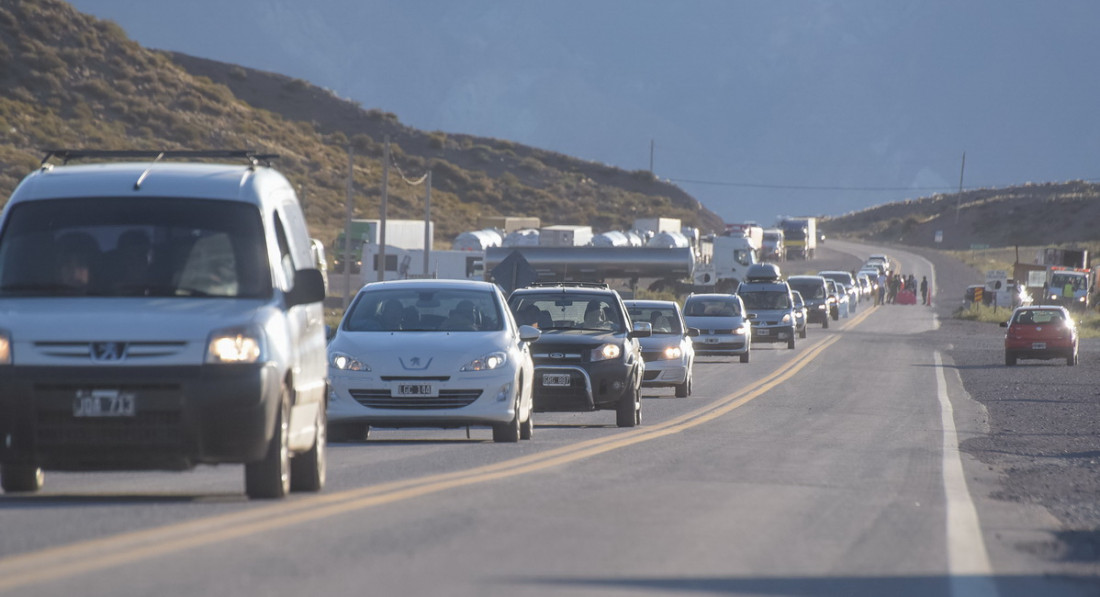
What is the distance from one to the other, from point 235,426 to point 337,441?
6607 mm

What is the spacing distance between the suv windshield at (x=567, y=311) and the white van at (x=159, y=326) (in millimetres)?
8392

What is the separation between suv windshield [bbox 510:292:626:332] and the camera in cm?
1927

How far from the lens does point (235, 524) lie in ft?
29.5

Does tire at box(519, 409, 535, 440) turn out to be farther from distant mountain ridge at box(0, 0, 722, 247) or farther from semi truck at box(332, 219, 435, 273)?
semi truck at box(332, 219, 435, 273)

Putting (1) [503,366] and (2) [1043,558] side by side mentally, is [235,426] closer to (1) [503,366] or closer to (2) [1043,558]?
(2) [1043,558]

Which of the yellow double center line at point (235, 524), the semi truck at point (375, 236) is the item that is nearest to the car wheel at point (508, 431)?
the yellow double center line at point (235, 524)

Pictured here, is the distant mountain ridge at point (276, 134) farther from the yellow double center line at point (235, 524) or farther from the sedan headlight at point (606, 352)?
the yellow double center line at point (235, 524)

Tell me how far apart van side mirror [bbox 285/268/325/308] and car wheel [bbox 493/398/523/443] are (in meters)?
5.08

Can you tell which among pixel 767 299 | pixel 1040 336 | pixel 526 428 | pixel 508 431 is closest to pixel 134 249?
pixel 508 431

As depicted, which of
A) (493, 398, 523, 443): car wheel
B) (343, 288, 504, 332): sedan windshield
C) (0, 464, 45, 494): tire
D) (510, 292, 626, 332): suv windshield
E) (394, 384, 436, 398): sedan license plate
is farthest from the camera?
(510, 292, 626, 332): suv windshield

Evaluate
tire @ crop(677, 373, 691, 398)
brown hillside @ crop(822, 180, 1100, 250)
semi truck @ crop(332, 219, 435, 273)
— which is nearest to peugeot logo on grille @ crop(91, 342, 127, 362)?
tire @ crop(677, 373, 691, 398)

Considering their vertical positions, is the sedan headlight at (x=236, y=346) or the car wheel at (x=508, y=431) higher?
the sedan headlight at (x=236, y=346)

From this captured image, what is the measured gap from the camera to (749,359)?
37.9 meters

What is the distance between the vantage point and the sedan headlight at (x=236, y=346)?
9359 mm
